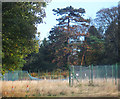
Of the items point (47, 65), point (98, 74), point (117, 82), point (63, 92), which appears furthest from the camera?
point (47, 65)

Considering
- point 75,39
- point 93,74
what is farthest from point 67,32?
point 93,74

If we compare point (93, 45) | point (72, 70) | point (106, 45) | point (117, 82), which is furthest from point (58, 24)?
point (117, 82)

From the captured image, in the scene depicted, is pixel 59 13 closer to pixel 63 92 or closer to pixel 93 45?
pixel 93 45

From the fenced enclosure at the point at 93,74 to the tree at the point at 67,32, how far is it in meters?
20.5

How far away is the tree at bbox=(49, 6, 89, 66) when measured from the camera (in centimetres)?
4303

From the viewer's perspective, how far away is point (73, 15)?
44.8m

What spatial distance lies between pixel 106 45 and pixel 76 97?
2384 centimetres

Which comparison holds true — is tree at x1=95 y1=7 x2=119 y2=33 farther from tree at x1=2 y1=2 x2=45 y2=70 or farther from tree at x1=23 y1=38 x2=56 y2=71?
tree at x1=2 y1=2 x2=45 y2=70

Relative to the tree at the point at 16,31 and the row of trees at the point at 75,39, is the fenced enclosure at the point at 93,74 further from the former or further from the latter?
the row of trees at the point at 75,39

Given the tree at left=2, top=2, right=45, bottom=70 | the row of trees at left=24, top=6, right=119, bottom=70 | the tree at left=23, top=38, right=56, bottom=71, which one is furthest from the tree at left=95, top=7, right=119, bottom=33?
the tree at left=2, top=2, right=45, bottom=70

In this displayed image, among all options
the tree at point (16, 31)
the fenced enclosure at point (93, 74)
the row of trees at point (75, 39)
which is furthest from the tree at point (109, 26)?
the tree at point (16, 31)

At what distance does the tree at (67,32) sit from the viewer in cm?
4303

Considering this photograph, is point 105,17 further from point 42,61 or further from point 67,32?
point 42,61

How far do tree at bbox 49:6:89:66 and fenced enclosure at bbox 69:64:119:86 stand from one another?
67.1 ft
